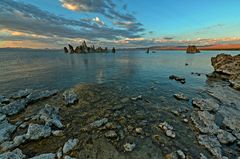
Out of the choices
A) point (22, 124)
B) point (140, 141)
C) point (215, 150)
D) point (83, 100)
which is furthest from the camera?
point (83, 100)

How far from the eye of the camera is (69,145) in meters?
10.1

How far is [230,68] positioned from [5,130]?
150ft

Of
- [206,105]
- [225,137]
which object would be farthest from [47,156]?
[206,105]

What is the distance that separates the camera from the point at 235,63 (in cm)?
3425

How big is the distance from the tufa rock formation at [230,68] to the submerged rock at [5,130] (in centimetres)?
3385

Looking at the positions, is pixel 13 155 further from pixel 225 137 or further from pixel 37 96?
pixel 225 137

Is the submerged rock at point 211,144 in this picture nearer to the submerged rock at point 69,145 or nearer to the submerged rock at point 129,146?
the submerged rock at point 129,146

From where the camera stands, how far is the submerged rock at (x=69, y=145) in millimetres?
9694

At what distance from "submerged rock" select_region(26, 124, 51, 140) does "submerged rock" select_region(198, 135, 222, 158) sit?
12.6 metres

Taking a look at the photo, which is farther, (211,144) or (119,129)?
(119,129)

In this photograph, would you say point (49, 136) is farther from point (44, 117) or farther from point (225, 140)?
point (225, 140)

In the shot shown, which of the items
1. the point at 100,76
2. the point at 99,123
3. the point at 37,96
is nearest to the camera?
the point at 99,123

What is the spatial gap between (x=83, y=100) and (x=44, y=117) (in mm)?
6131

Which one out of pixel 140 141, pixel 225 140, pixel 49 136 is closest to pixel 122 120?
pixel 140 141
